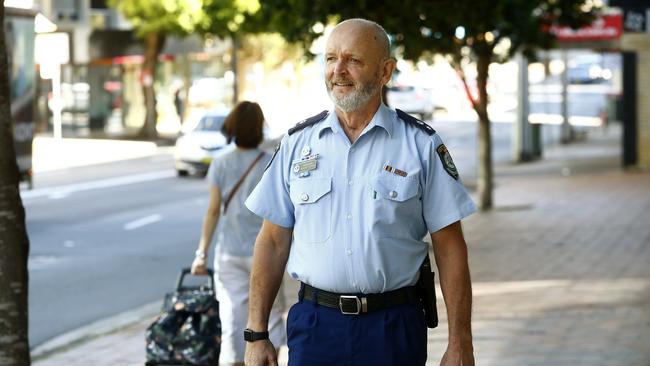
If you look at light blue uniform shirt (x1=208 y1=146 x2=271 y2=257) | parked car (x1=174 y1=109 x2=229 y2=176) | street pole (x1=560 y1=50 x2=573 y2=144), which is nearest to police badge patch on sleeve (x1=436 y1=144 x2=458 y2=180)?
light blue uniform shirt (x1=208 y1=146 x2=271 y2=257)

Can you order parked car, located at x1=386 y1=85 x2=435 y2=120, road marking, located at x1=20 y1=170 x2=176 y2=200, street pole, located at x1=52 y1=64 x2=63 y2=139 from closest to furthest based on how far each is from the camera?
road marking, located at x1=20 y1=170 x2=176 y2=200
street pole, located at x1=52 y1=64 x2=63 y2=139
parked car, located at x1=386 y1=85 x2=435 y2=120

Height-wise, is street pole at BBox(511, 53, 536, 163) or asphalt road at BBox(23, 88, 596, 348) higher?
street pole at BBox(511, 53, 536, 163)

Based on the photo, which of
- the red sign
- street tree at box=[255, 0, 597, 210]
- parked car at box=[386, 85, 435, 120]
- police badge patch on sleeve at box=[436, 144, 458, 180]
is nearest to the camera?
police badge patch on sleeve at box=[436, 144, 458, 180]

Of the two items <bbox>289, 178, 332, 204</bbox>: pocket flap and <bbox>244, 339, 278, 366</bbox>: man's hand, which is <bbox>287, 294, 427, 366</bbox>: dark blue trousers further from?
<bbox>289, 178, 332, 204</bbox>: pocket flap

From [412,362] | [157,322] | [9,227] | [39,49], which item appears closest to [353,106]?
[412,362]

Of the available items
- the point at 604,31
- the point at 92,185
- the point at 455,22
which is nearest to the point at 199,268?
the point at 455,22

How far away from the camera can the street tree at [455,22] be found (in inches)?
587

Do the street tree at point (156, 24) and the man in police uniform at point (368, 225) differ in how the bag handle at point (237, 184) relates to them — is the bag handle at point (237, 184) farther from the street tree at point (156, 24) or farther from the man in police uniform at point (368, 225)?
the street tree at point (156, 24)

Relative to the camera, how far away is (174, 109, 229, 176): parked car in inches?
1087

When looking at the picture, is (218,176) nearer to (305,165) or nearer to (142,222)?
(305,165)

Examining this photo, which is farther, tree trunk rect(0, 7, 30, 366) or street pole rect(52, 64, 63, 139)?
street pole rect(52, 64, 63, 139)

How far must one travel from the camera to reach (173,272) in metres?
14.6

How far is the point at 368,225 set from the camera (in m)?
4.52

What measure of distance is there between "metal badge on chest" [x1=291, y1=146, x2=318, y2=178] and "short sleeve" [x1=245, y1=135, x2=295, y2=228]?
7 cm
